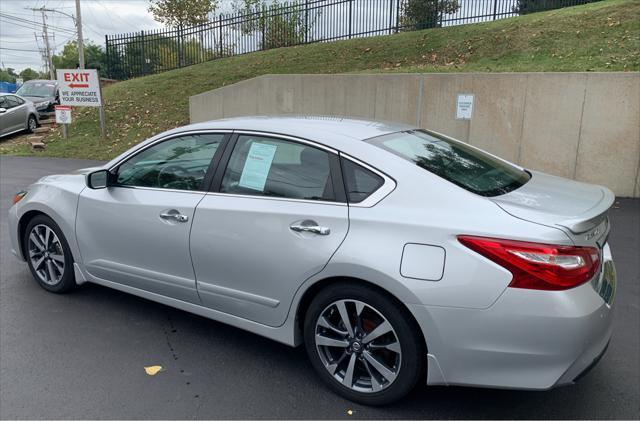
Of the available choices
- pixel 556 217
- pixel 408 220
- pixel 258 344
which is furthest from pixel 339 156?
pixel 258 344

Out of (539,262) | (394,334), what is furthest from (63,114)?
(539,262)

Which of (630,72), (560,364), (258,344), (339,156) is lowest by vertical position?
(258,344)

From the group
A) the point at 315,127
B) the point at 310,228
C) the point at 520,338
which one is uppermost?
the point at 315,127

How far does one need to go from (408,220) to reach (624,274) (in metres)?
3.37

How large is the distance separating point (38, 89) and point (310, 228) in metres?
20.5

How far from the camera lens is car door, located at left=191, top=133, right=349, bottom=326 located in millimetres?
2836

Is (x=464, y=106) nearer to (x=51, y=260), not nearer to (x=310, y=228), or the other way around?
(x=310, y=228)

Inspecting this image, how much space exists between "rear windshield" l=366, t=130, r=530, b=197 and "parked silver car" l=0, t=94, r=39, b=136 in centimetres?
1638

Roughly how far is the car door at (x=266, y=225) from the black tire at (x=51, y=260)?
150 cm

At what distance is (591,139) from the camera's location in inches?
322

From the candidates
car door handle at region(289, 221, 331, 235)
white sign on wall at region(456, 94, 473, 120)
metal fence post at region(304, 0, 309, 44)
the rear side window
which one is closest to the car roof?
the rear side window

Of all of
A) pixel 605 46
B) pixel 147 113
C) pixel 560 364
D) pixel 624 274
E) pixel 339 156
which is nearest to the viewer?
pixel 560 364

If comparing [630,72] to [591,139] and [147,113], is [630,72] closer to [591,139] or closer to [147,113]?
[591,139]

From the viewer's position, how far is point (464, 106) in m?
9.21
